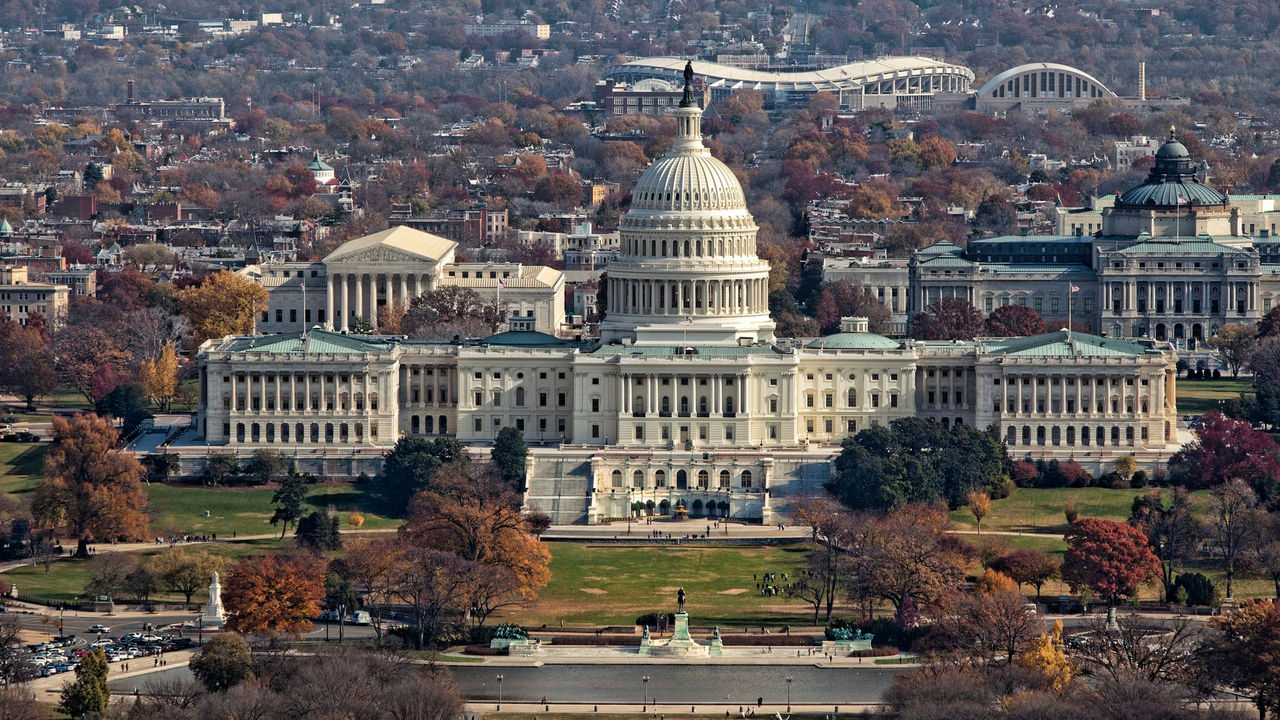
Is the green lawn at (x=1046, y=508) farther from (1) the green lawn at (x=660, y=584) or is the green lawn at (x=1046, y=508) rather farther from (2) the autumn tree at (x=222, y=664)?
(2) the autumn tree at (x=222, y=664)

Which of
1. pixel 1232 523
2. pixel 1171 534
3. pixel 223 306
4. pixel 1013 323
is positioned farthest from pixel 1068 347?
pixel 223 306

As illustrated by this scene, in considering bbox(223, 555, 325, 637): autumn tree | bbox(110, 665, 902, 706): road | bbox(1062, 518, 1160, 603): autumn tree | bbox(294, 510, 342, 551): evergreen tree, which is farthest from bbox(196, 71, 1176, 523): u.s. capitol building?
bbox(110, 665, 902, 706): road

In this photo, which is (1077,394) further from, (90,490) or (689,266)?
(90,490)

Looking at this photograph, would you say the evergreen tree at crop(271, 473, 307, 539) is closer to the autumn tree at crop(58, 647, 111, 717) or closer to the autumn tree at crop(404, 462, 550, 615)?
the autumn tree at crop(404, 462, 550, 615)

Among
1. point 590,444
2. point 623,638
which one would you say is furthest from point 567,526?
point 623,638

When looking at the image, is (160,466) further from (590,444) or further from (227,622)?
(227,622)

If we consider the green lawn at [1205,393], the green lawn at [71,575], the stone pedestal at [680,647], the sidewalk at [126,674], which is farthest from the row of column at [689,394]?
the sidewalk at [126,674]
